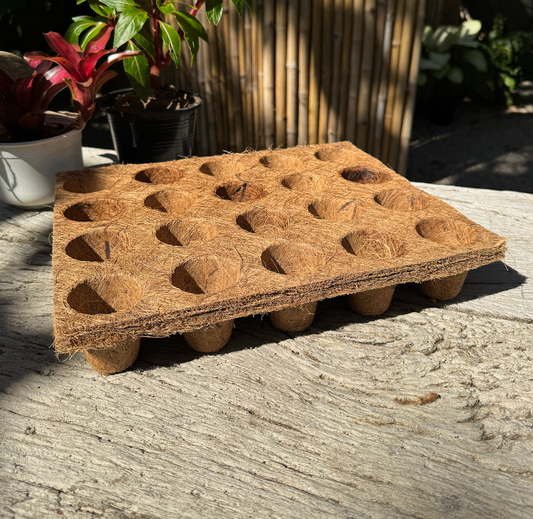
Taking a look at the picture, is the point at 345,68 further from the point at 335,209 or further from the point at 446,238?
the point at 446,238

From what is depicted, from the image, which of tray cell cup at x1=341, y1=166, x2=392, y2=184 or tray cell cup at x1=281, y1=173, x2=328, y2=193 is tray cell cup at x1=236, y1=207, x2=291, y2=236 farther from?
tray cell cup at x1=341, y1=166, x2=392, y2=184

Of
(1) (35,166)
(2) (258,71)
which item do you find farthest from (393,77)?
(1) (35,166)

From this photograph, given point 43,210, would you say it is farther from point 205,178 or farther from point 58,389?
point 58,389

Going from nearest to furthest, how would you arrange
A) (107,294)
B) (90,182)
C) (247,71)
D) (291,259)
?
(107,294)
(291,259)
(90,182)
(247,71)

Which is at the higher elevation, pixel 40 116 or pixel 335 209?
pixel 40 116

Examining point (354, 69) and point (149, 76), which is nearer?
point (149, 76)

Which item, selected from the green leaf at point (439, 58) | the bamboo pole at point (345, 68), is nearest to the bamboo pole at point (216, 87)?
the bamboo pole at point (345, 68)

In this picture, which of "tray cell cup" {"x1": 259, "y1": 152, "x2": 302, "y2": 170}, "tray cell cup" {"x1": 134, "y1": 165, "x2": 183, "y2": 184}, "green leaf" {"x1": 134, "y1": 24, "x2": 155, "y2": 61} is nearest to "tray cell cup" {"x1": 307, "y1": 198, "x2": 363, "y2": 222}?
"tray cell cup" {"x1": 259, "y1": 152, "x2": 302, "y2": 170}
